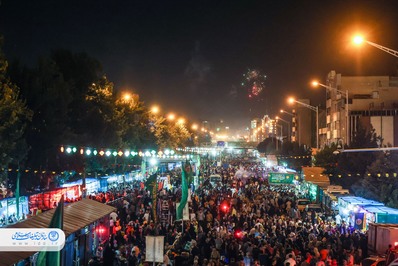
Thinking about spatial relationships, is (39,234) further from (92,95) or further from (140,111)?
(140,111)

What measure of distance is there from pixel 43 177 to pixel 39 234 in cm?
2877

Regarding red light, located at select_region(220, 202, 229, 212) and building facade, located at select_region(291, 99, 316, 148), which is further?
building facade, located at select_region(291, 99, 316, 148)

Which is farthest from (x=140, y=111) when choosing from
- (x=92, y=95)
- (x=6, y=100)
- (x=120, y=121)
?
(x=6, y=100)

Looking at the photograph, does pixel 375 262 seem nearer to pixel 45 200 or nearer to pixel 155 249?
pixel 155 249

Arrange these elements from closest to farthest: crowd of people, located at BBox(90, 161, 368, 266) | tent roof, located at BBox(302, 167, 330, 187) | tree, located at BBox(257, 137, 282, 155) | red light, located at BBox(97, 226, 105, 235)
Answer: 1. crowd of people, located at BBox(90, 161, 368, 266)
2. red light, located at BBox(97, 226, 105, 235)
3. tent roof, located at BBox(302, 167, 330, 187)
4. tree, located at BBox(257, 137, 282, 155)

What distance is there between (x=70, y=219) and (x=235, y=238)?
7.14m

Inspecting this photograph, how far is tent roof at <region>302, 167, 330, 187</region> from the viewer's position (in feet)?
124

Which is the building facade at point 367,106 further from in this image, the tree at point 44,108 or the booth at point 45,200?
the booth at point 45,200

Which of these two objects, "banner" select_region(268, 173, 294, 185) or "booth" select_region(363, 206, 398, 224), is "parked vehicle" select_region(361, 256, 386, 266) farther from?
"banner" select_region(268, 173, 294, 185)

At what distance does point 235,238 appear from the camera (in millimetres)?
19969

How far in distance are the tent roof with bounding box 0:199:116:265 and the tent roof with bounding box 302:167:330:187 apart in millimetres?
21547

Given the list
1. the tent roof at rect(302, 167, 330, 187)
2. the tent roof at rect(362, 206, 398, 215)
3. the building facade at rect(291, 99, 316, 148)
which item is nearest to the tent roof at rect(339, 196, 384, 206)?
the tent roof at rect(362, 206, 398, 215)

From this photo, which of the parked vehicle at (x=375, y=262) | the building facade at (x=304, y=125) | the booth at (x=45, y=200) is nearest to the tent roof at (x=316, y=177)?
the booth at (x=45, y=200)

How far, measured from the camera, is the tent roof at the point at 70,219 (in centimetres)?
1073
